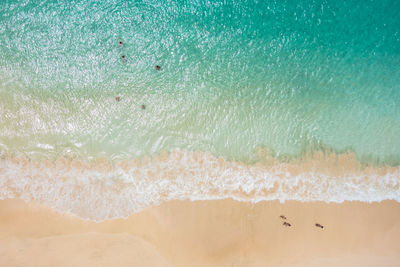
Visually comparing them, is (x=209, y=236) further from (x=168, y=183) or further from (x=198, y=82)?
(x=198, y=82)

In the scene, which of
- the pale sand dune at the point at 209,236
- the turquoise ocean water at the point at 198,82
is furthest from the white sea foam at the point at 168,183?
the pale sand dune at the point at 209,236

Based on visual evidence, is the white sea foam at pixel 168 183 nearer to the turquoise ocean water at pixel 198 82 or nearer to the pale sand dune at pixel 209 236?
the turquoise ocean water at pixel 198 82

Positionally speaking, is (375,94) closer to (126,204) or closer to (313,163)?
(313,163)

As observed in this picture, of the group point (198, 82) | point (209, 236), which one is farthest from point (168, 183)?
point (198, 82)

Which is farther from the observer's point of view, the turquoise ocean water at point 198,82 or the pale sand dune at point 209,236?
the turquoise ocean water at point 198,82

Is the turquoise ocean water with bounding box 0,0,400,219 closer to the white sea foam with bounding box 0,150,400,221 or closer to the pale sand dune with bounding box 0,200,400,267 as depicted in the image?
the white sea foam with bounding box 0,150,400,221

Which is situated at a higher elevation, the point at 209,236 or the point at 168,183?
the point at 168,183

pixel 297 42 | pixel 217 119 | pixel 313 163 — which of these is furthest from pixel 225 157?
pixel 297 42
